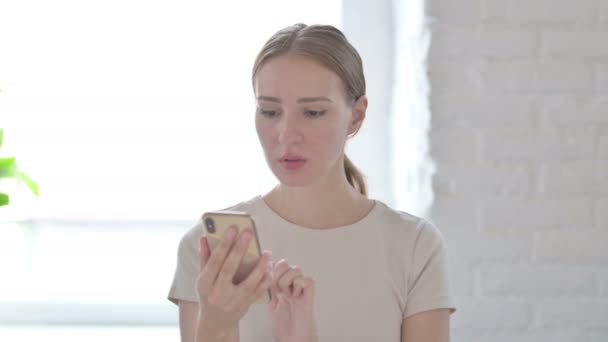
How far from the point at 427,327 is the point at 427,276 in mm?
88

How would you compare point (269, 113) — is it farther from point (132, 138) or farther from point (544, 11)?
point (132, 138)

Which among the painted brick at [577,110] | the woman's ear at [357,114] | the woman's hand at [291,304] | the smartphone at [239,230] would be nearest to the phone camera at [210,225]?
the smartphone at [239,230]

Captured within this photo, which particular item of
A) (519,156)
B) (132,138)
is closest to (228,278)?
(519,156)

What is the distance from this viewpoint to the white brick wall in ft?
6.40

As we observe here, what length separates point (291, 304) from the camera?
1357 millimetres

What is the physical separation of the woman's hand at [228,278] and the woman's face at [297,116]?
238 millimetres

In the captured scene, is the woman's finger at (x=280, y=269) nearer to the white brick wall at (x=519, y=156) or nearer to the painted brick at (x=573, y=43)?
the white brick wall at (x=519, y=156)

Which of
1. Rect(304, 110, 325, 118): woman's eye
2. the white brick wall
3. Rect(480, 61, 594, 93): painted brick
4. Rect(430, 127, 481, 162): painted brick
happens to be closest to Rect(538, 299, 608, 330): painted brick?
the white brick wall

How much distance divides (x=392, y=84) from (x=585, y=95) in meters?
0.59

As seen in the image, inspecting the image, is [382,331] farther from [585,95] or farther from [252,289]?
[585,95]

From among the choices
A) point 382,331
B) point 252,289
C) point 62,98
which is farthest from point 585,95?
point 62,98

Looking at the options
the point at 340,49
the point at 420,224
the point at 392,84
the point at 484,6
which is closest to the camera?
the point at 340,49

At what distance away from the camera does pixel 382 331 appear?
1.53m

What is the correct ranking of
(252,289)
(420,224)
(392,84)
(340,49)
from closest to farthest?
(252,289) < (340,49) < (420,224) < (392,84)
